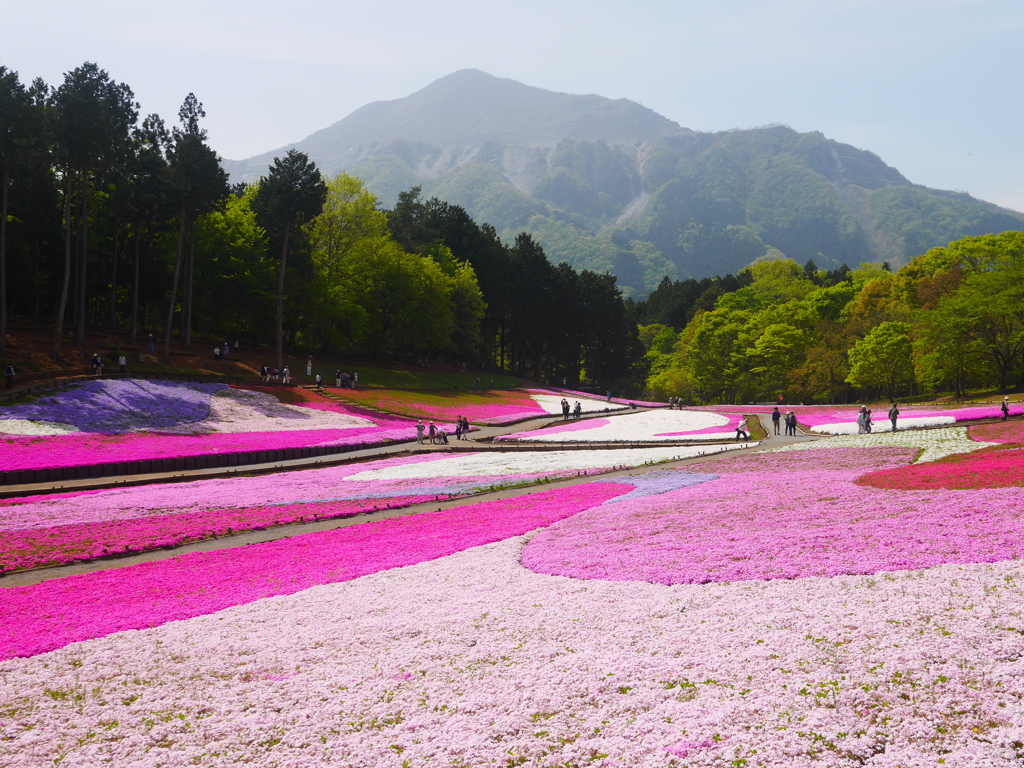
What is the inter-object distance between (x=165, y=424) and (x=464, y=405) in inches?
1188

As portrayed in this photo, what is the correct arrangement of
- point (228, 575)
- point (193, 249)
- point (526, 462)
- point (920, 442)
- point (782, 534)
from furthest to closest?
1. point (193, 249)
2. point (526, 462)
3. point (920, 442)
4. point (228, 575)
5. point (782, 534)

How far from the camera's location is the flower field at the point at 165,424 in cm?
3341

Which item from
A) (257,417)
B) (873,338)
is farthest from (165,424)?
(873,338)

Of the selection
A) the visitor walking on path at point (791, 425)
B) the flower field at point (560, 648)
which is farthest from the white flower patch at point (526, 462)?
the flower field at point (560, 648)

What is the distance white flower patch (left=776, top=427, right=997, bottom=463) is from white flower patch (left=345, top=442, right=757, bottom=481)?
5.04 meters

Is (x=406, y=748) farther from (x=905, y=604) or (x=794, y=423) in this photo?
(x=794, y=423)

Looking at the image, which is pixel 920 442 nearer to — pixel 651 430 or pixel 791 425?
pixel 791 425

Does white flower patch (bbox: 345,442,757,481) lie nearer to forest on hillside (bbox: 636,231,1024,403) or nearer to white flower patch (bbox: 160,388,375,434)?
white flower patch (bbox: 160,388,375,434)

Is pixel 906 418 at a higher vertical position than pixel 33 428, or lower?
higher

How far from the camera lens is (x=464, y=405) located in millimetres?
67125

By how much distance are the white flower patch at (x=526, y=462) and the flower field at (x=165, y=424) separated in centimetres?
892

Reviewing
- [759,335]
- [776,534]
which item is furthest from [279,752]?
[759,335]

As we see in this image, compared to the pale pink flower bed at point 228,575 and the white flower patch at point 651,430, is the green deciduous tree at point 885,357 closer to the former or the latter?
the white flower patch at point 651,430

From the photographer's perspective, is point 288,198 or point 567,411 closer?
point 567,411
